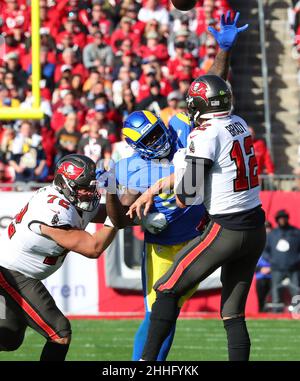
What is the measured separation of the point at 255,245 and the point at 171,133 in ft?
3.44

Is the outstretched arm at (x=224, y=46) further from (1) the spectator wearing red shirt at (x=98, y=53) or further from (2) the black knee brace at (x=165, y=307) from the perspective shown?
(1) the spectator wearing red shirt at (x=98, y=53)

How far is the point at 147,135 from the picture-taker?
5.99m

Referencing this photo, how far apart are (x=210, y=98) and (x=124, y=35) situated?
7.76 meters

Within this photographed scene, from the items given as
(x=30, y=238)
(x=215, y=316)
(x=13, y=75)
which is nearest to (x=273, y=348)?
(x=215, y=316)

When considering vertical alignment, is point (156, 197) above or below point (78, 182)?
below

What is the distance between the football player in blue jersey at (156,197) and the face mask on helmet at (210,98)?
42 centimetres

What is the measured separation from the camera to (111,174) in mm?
5418

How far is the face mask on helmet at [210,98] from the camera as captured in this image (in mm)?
5578

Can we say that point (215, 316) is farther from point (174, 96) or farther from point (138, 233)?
point (174, 96)

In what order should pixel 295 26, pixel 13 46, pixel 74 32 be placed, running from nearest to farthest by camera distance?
pixel 13 46, pixel 74 32, pixel 295 26

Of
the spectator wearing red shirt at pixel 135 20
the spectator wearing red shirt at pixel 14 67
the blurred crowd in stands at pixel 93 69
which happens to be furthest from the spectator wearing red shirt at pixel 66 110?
the spectator wearing red shirt at pixel 135 20

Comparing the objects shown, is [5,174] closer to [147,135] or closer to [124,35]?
[124,35]

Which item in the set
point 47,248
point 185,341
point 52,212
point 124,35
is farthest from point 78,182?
point 124,35

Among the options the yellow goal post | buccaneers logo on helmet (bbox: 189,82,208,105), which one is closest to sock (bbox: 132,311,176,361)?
buccaneers logo on helmet (bbox: 189,82,208,105)
